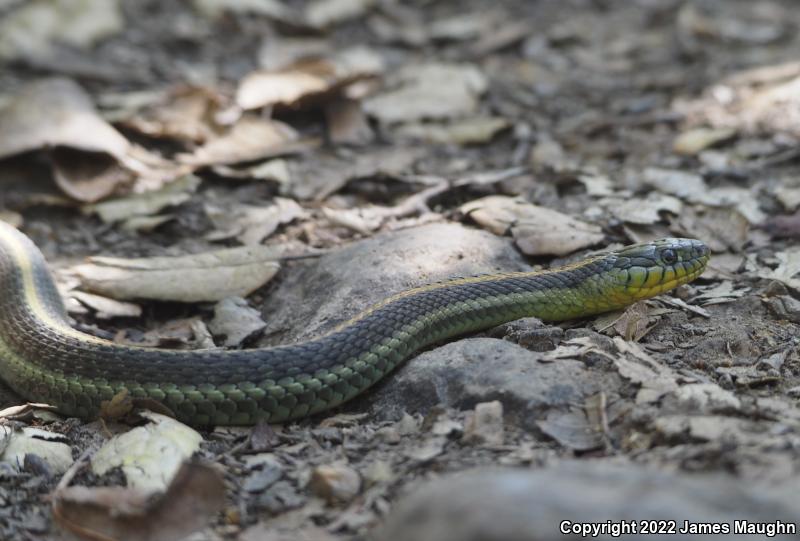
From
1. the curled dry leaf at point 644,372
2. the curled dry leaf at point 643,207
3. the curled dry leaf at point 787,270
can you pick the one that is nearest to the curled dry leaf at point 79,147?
the curled dry leaf at point 643,207

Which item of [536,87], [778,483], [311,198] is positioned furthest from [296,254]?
[536,87]

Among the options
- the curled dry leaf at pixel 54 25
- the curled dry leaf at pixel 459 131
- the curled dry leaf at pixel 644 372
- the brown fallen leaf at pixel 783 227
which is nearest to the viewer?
the curled dry leaf at pixel 644 372

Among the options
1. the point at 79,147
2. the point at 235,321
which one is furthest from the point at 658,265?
the point at 79,147

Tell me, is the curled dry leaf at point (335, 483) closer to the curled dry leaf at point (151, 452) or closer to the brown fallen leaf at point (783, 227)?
the curled dry leaf at point (151, 452)

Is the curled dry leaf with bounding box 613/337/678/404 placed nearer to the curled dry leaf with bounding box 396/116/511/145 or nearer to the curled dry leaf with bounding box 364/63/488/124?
the curled dry leaf with bounding box 396/116/511/145

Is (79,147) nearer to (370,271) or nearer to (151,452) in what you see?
(370,271)

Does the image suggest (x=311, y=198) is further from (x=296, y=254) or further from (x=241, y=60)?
(x=241, y=60)
